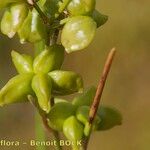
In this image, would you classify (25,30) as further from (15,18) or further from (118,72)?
(118,72)

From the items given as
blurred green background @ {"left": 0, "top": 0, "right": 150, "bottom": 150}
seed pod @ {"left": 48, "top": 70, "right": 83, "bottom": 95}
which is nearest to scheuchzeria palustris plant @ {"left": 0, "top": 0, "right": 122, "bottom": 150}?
A: seed pod @ {"left": 48, "top": 70, "right": 83, "bottom": 95}

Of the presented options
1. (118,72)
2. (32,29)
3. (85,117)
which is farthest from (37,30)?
(118,72)

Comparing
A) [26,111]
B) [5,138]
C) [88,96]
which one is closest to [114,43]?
[26,111]

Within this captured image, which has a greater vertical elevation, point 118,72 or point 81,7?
point 81,7

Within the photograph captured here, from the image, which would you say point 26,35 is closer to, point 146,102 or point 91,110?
point 91,110

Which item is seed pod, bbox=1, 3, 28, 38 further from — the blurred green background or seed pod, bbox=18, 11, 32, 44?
the blurred green background

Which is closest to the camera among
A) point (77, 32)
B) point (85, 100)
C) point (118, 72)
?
point (77, 32)

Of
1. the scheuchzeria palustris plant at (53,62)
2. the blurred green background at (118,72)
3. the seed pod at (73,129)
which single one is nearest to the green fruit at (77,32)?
the scheuchzeria palustris plant at (53,62)

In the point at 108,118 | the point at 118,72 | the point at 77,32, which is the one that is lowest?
the point at 118,72
